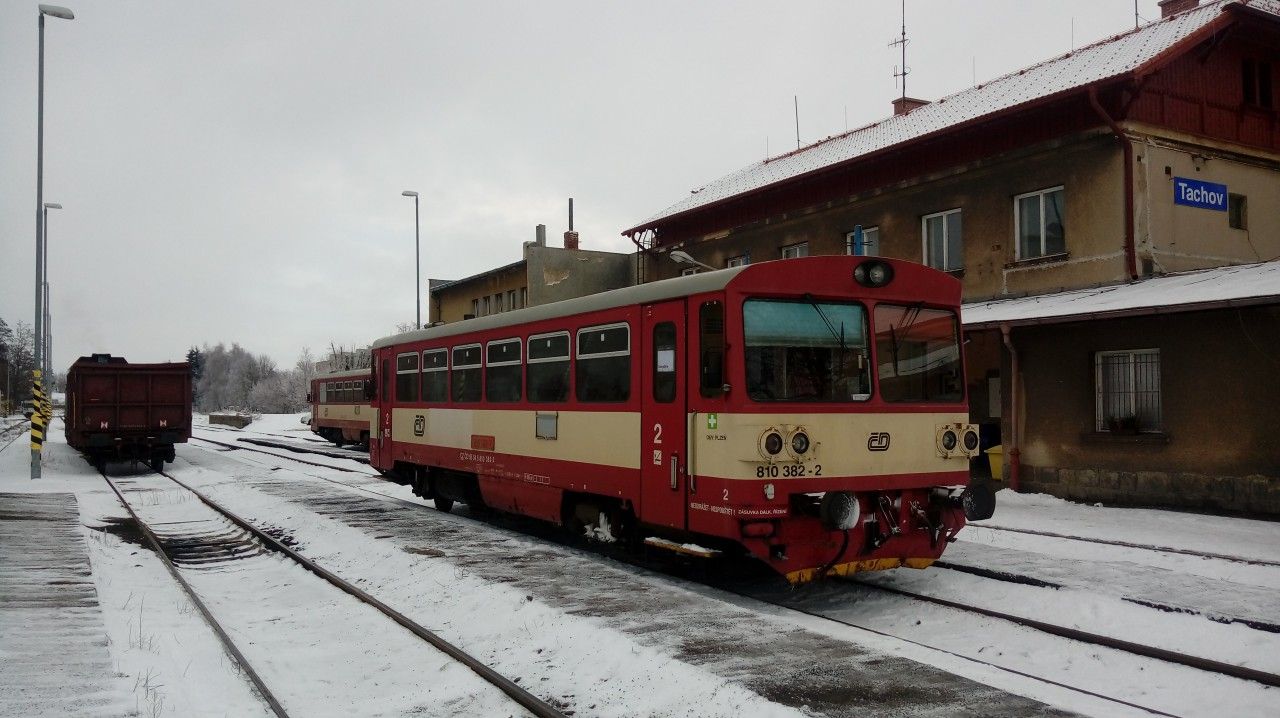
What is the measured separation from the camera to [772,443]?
7.48m

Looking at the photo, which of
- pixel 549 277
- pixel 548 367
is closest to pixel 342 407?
pixel 549 277

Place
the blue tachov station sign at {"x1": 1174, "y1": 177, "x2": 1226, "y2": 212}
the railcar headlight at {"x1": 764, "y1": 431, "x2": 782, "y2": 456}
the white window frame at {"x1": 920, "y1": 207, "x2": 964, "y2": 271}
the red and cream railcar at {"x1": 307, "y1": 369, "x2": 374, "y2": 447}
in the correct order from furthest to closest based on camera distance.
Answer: the red and cream railcar at {"x1": 307, "y1": 369, "x2": 374, "y2": 447} < the white window frame at {"x1": 920, "y1": 207, "x2": 964, "y2": 271} < the blue tachov station sign at {"x1": 1174, "y1": 177, "x2": 1226, "y2": 212} < the railcar headlight at {"x1": 764, "y1": 431, "x2": 782, "y2": 456}

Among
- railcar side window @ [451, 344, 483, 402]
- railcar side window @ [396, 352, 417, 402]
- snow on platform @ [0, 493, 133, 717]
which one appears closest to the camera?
snow on platform @ [0, 493, 133, 717]

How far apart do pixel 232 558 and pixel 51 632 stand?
158 inches

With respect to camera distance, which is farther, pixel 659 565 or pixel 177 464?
pixel 177 464

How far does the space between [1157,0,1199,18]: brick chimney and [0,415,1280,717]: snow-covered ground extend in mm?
13175

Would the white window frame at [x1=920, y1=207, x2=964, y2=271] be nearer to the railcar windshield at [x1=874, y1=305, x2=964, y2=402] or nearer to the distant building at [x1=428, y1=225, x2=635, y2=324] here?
the railcar windshield at [x1=874, y1=305, x2=964, y2=402]

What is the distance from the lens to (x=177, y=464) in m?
26.0

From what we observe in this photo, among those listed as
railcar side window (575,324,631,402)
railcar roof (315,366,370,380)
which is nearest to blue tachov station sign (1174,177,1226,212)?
railcar side window (575,324,631,402)

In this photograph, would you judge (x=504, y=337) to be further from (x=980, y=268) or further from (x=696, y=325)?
(x=980, y=268)

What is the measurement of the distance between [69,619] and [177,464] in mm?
20290

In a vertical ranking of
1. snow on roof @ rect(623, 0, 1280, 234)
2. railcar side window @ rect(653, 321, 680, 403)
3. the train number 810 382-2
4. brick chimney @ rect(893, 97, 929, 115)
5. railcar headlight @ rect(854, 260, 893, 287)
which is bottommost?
the train number 810 382-2

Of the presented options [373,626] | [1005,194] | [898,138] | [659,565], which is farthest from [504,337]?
[898,138]

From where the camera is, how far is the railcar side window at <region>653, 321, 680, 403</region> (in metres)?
8.41
